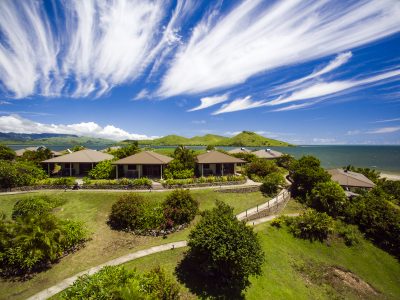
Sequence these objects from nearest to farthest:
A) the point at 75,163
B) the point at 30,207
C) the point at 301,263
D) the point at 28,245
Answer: the point at 28,245 < the point at 301,263 < the point at 30,207 < the point at 75,163

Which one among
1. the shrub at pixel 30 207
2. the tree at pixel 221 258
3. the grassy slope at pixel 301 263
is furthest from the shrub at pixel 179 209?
the shrub at pixel 30 207

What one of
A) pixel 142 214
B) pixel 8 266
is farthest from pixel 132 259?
pixel 8 266

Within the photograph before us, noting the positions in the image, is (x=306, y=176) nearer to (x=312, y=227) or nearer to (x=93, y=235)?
(x=312, y=227)

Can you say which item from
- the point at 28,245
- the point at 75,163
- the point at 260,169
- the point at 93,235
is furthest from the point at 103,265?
the point at 260,169

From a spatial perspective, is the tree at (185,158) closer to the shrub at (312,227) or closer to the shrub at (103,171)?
the shrub at (103,171)

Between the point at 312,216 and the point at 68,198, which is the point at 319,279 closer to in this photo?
the point at 312,216

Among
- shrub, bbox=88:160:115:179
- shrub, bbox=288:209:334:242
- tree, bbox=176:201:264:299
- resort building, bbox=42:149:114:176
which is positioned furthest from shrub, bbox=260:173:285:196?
resort building, bbox=42:149:114:176
